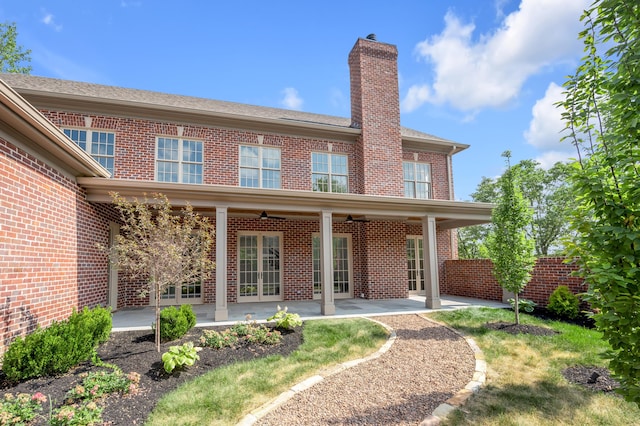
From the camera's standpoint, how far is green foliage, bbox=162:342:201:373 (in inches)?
182

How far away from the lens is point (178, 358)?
4730 mm

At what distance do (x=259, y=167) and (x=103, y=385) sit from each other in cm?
847

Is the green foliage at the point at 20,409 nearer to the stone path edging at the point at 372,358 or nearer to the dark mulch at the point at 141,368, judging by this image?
the dark mulch at the point at 141,368

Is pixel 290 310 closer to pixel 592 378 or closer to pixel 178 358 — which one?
pixel 178 358

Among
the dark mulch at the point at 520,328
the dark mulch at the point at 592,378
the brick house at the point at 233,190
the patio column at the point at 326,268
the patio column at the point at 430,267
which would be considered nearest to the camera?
the dark mulch at the point at 592,378

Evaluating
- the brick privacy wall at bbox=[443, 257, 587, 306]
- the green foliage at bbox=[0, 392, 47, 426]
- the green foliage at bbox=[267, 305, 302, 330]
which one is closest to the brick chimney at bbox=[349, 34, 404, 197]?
the brick privacy wall at bbox=[443, 257, 587, 306]

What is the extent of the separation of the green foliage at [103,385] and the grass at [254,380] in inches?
20.5

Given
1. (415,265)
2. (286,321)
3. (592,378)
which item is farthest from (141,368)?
(415,265)

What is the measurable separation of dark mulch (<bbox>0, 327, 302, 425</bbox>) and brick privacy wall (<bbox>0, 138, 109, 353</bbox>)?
1.09 m

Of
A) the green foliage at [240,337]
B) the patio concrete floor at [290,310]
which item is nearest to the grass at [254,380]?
the green foliage at [240,337]

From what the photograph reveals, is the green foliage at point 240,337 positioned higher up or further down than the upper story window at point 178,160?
further down

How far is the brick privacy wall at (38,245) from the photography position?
4840mm

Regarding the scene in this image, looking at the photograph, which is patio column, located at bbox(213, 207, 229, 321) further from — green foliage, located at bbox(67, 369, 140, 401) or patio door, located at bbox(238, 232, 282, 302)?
green foliage, located at bbox(67, 369, 140, 401)

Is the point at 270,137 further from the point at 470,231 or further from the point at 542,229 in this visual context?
the point at 542,229
